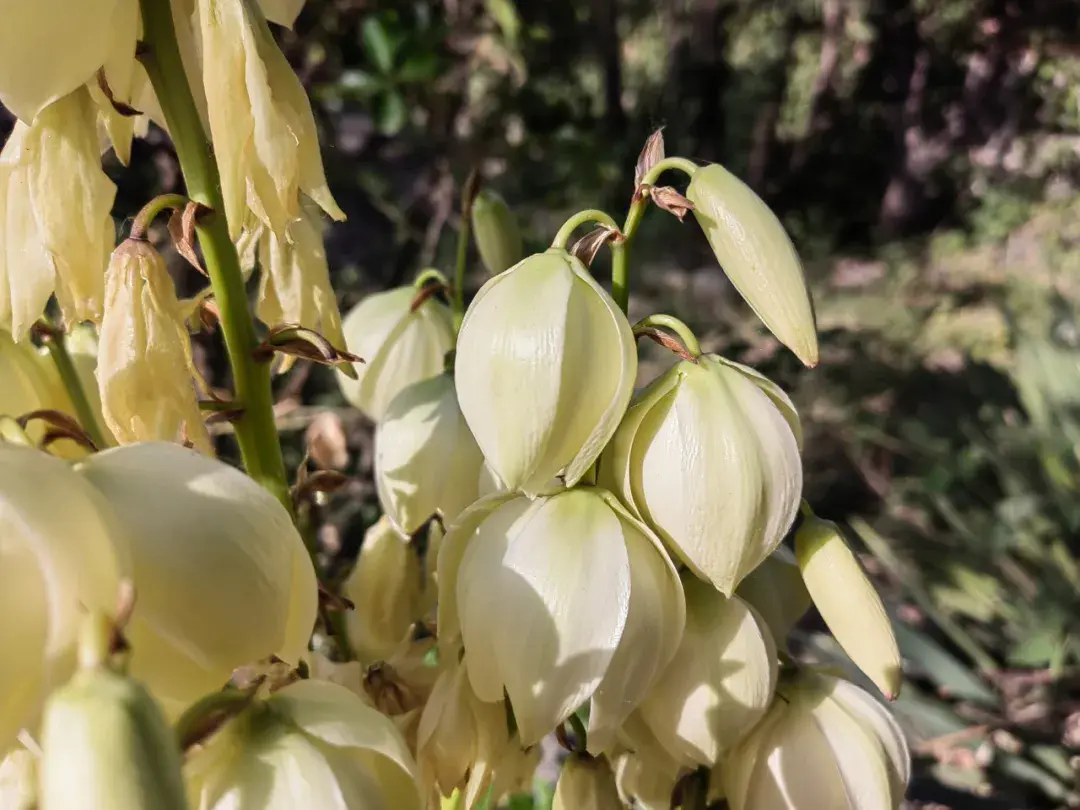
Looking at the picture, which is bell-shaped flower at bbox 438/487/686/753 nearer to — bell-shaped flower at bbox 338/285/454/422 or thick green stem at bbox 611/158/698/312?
thick green stem at bbox 611/158/698/312

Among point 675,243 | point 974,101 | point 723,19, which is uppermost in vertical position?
point 723,19

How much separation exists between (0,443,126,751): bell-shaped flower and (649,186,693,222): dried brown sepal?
24cm

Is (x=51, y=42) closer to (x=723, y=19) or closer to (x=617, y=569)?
(x=617, y=569)

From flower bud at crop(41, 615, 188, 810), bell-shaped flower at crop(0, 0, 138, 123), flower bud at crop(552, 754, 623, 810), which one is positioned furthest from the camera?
flower bud at crop(552, 754, 623, 810)

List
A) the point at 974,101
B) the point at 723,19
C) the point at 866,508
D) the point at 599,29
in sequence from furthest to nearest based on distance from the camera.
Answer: the point at 974,101
the point at 723,19
the point at 599,29
the point at 866,508

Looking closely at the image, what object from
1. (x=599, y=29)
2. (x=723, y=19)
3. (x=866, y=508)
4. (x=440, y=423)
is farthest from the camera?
(x=723, y=19)

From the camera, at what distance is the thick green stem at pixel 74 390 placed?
1.39ft

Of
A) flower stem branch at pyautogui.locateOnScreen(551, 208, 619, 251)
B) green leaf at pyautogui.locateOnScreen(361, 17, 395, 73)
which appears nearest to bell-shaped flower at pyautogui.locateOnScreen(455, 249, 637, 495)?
flower stem branch at pyautogui.locateOnScreen(551, 208, 619, 251)

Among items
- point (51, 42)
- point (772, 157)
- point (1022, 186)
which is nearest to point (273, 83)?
point (51, 42)

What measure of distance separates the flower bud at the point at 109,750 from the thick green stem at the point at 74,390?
28 centimetres

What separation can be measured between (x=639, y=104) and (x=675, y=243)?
0.57 m

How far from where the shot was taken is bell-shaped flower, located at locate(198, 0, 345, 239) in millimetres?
308

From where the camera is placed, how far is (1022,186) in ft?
13.6

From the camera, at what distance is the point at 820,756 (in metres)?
0.39
